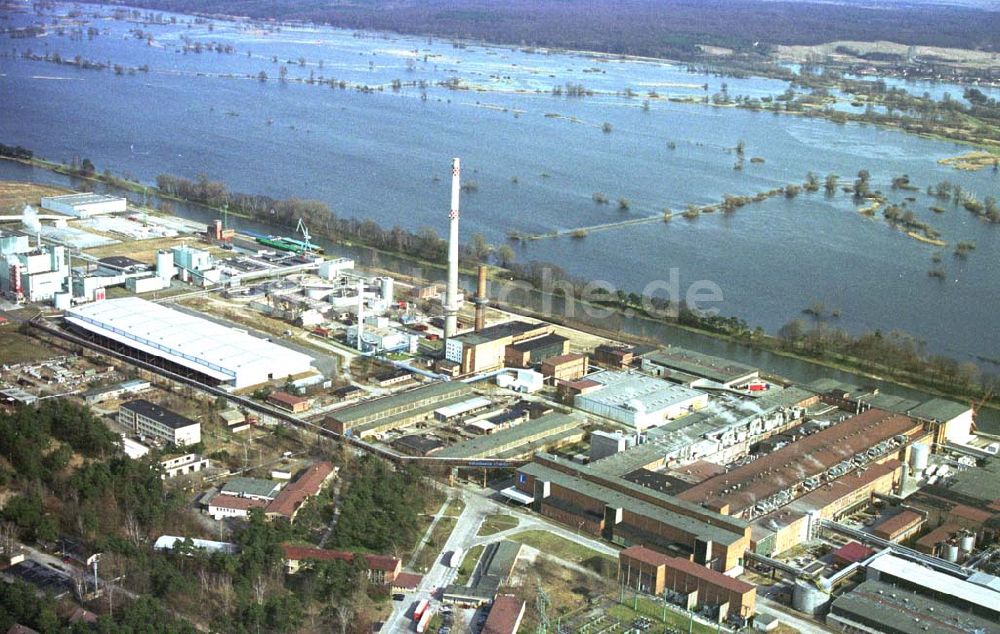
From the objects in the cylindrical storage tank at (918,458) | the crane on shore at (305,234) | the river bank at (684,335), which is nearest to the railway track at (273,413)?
the cylindrical storage tank at (918,458)

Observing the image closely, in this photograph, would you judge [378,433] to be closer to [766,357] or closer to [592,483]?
[592,483]

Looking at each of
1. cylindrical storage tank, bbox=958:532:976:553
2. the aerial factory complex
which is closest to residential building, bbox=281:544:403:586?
the aerial factory complex

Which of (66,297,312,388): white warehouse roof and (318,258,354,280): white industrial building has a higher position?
(318,258,354,280): white industrial building

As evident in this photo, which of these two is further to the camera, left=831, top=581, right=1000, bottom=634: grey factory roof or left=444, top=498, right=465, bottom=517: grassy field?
left=444, top=498, right=465, bottom=517: grassy field

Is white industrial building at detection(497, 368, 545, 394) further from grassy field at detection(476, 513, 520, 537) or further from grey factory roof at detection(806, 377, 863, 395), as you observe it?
grassy field at detection(476, 513, 520, 537)

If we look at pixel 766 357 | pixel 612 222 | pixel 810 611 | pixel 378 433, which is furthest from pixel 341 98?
pixel 810 611
